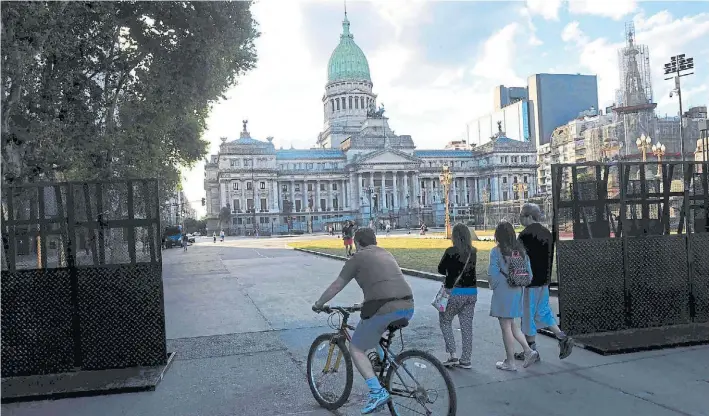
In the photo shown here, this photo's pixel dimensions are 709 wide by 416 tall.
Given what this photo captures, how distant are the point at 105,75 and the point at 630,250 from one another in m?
17.6

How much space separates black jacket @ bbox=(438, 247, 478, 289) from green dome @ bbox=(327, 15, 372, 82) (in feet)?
357

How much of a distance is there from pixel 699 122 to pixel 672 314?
312 feet

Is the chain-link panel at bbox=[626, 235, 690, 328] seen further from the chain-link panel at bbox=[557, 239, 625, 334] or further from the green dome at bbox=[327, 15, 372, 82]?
the green dome at bbox=[327, 15, 372, 82]

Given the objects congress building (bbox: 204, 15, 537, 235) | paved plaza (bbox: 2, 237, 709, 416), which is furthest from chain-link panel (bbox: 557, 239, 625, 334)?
congress building (bbox: 204, 15, 537, 235)

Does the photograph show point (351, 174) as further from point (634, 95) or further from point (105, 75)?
point (105, 75)

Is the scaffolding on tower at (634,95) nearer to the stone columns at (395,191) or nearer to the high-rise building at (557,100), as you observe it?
the stone columns at (395,191)

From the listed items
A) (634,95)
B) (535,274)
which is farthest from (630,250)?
(634,95)

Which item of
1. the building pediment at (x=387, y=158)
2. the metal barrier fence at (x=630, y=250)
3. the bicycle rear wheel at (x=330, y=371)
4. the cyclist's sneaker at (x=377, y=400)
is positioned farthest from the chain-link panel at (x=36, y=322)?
the building pediment at (x=387, y=158)

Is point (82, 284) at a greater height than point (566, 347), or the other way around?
point (82, 284)

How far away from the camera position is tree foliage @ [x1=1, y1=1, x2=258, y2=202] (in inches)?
472

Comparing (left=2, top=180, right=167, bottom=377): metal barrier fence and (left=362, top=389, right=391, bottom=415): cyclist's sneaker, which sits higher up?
(left=2, top=180, right=167, bottom=377): metal barrier fence

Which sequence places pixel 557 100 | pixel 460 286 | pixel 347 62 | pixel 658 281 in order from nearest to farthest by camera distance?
1. pixel 460 286
2. pixel 658 281
3. pixel 347 62
4. pixel 557 100

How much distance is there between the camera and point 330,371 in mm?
5293

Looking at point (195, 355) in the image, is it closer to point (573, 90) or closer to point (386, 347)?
point (386, 347)
